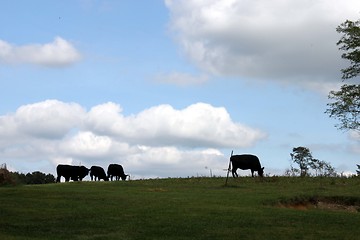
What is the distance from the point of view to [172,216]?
23250 millimetres

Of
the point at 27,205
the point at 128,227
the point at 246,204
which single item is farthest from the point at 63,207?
the point at 246,204

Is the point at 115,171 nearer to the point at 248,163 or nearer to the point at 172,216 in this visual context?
the point at 248,163

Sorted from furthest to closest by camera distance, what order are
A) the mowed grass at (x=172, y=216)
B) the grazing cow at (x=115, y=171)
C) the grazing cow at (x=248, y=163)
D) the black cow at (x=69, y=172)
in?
the grazing cow at (x=115, y=171) < the black cow at (x=69, y=172) < the grazing cow at (x=248, y=163) < the mowed grass at (x=172, y=216)

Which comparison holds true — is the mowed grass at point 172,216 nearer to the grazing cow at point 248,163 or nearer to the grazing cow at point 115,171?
the grazing cow at point 248,163

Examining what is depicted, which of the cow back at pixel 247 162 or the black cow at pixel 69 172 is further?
the black cow at pixel 69 172

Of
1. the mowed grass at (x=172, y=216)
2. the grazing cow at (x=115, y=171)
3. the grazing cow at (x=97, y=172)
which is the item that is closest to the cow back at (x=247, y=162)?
the mowed grass at (x=172, y=216)

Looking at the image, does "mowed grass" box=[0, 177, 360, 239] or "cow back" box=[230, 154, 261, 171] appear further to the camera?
"cow back" box=[230, 154, 261, 171]

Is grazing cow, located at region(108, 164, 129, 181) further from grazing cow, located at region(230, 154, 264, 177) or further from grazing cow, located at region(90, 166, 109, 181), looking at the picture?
grazing cow, located at region(230, 154, 264, 177)

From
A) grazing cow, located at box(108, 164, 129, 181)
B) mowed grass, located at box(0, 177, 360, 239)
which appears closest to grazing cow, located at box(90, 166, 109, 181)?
grazing cow, located at box(108, 164, 129, 181)

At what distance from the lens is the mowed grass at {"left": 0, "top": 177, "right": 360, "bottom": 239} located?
801 inches

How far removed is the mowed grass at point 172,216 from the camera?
20344mm

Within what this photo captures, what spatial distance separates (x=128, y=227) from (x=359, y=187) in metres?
20.6

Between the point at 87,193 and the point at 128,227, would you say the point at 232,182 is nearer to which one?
the point at 87,193

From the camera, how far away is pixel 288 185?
38688 millimetres
